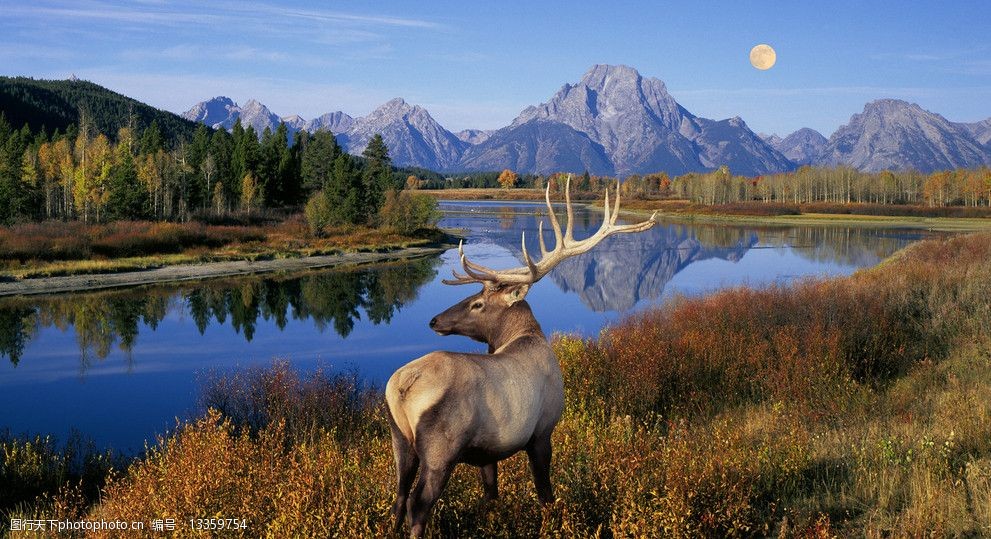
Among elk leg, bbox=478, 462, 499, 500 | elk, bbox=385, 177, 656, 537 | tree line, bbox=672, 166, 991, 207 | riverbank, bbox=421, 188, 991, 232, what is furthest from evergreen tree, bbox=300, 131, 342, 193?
elk, bbox=385, 177, 656, 537

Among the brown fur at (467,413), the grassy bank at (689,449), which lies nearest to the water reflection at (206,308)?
the grassy bank at (689,449)

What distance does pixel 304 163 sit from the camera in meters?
88.7

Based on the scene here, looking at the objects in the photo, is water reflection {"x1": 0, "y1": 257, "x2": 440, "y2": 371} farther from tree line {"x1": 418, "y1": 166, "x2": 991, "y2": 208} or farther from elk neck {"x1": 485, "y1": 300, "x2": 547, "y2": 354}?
tree line {"x1": 418, "y1": 166, "x2": 991, "y2": 208}

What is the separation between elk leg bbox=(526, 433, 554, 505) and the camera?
17.8ft

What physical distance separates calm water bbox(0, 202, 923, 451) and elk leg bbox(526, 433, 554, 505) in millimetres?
10056

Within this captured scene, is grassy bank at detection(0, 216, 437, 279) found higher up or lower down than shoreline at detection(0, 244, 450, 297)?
higher up

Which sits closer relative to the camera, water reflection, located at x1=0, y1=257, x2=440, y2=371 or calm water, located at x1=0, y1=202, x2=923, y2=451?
calm water, located at x1=0, y1=202, x2=923, y2=451

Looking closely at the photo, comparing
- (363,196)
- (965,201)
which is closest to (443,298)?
(363,196)

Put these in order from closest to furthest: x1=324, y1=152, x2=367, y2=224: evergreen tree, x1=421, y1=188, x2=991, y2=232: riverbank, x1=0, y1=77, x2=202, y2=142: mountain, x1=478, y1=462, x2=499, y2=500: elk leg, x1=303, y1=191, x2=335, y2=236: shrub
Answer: x1=478, y1=462, x2=499, y2=500: elk leg < x1=303, y1=191, x2=335, y2=236: shrub < x1=324, y1=152, x2=367, y2=224: evergreen tree < x1=421, y1=188, x2=991, y2=232: riverbank < x1=0, y1=77, x2=202, y2=142: mountain

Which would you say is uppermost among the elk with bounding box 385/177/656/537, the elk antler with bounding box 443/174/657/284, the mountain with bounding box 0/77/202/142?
the mountain with bounding box 0/77/202/142

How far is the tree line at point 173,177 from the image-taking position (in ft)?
188

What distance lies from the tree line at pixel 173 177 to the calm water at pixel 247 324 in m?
23.0

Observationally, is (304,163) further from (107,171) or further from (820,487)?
(820,487)

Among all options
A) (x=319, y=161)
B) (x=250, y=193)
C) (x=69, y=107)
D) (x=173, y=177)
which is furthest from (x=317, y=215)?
(x=69, y=107)
